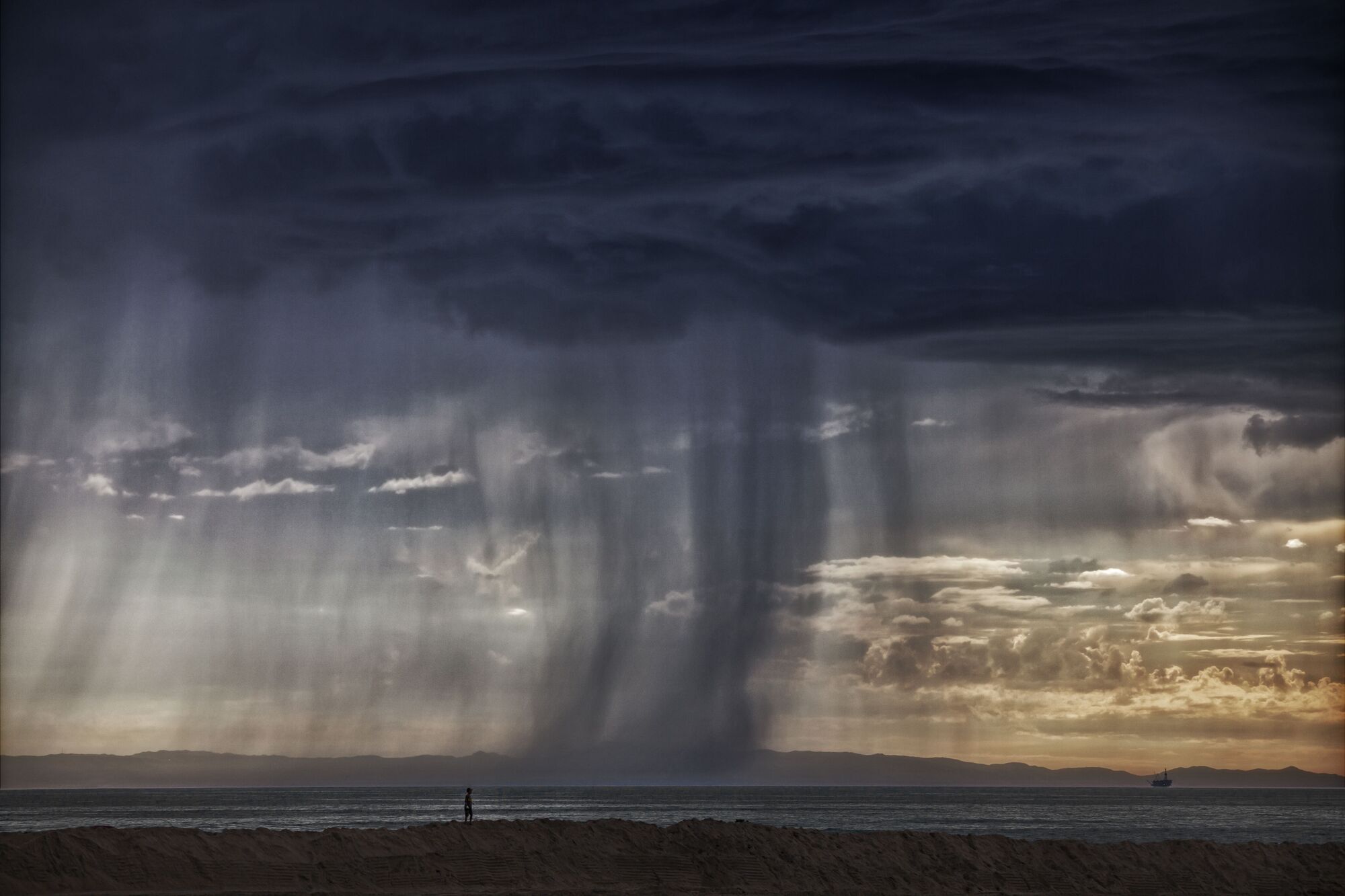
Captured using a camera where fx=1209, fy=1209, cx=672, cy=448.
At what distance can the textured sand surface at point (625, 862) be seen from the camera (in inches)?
1377

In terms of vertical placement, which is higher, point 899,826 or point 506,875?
point 506,875

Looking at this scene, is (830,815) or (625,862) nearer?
(625,862)

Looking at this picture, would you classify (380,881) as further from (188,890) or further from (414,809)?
(414,809)

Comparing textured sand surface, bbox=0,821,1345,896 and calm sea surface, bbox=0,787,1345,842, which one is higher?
textured sand surface, bbox=0,821,1345,896

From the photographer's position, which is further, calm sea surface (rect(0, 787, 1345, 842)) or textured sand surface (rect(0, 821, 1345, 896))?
calm sea surface (rect(0, 787, 1345, 842))

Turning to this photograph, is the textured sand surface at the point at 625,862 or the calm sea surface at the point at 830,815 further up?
the textured sand surface at the point at 625,862

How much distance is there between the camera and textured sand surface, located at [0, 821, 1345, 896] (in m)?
35.0

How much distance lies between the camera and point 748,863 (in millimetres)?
37219

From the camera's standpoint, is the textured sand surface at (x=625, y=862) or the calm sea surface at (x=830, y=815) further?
the calm sea surface at (x=830, y=815)

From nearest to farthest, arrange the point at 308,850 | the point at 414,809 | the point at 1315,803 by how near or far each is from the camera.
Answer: the point at 308,850 → the point at 414,809 → the point at 1315,803

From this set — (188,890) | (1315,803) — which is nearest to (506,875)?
(188,890)

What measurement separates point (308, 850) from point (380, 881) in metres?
3.08

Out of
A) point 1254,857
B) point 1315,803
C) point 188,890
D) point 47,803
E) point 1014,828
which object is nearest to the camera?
point 188,890

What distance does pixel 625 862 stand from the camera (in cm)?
3759
